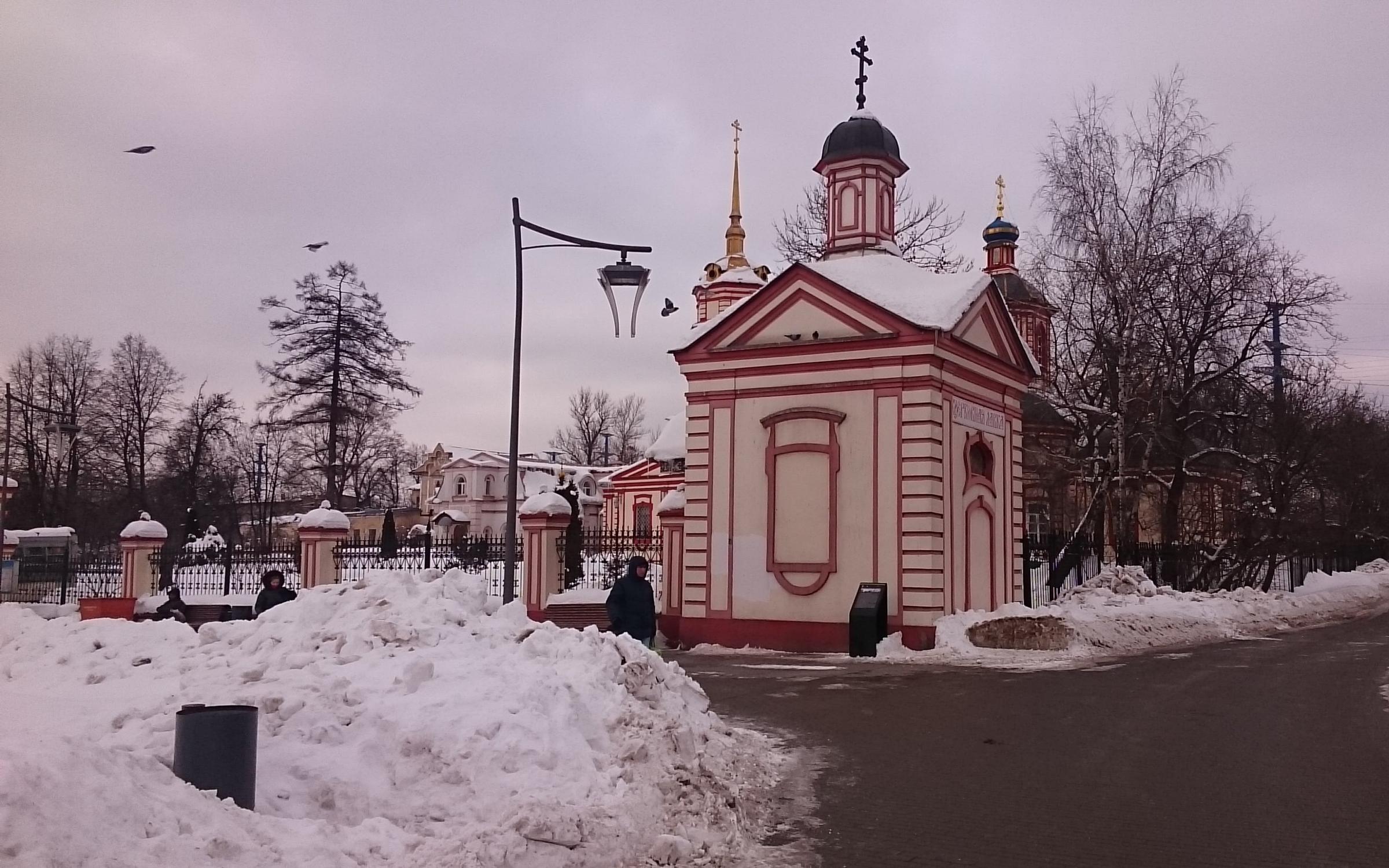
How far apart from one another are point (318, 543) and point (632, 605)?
10.8m

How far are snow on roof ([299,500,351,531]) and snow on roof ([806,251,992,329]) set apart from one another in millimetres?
10595

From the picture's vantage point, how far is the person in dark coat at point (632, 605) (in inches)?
559

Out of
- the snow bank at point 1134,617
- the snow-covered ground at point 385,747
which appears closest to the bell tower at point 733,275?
the snow bank at point 1134,617

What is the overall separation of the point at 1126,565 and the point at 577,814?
22.0 metres

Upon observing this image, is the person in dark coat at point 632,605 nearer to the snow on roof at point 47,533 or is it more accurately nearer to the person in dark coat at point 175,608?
the person in dark coat at point 175,608

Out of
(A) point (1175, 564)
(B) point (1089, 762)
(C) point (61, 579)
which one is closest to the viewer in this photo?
(B) point (1089, 762)

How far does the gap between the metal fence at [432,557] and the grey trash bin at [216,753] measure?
52.8 ft

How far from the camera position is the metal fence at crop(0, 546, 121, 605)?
87.8ft

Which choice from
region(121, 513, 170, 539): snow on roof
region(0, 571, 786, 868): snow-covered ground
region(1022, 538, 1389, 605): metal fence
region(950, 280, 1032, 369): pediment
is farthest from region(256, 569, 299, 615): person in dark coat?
region(1022, 538, 1389, 605): metal fence

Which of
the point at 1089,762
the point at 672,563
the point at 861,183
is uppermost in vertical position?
the point at 861,183

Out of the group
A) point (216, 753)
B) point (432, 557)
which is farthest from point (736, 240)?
point (216, 753)

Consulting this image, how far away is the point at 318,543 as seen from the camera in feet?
74.7

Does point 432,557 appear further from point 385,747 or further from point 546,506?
point 385,747

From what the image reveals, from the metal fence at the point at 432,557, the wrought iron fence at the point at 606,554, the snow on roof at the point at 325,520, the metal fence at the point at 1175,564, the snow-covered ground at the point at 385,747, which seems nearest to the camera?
the snow-covered ground at the point at 385,747
